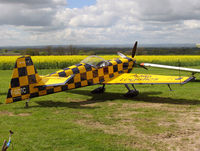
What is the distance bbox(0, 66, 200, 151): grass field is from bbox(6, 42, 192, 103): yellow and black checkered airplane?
766 mm

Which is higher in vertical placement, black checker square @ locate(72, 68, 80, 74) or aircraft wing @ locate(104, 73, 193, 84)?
black checker square @ locate(72, 68, 80, 74)

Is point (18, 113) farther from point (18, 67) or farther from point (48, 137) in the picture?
point (48, 137)

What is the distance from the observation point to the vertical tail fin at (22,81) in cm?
823

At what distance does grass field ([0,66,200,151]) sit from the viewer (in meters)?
5.40

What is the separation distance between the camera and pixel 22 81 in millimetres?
8398

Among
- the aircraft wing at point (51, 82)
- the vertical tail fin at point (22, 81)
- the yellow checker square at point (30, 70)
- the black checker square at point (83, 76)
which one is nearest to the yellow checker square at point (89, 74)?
the black checker square at point (83, 76)

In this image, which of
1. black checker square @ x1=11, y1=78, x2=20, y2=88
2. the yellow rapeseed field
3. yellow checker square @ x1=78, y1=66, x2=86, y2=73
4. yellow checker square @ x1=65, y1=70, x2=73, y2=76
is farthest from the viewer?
the yellow rapeseed field

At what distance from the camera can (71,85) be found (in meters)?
9.75

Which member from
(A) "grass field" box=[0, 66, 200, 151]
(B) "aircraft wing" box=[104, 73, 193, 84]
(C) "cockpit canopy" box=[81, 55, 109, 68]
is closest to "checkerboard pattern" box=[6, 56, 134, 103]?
(C) "cockpit canopy" box=[81, 55, 109, 68]

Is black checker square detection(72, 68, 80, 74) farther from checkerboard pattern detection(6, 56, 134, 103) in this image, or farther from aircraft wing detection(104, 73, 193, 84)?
aircraft wing detection(104, 73, 193, 84)

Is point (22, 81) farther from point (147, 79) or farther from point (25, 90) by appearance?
point (147, 79)

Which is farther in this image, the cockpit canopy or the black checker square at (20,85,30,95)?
the cockpit canopy

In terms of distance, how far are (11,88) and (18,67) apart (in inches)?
32.1

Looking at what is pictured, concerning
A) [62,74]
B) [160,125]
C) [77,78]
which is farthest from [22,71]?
[160,125]
